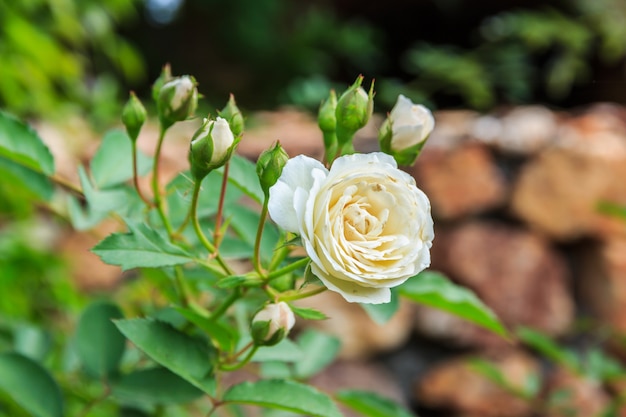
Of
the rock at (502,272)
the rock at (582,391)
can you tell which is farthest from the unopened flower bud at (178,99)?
the rock at (582,391)

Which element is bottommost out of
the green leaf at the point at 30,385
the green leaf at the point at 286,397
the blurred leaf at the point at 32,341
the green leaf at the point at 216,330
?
the blurred leaf at the point at 32,341

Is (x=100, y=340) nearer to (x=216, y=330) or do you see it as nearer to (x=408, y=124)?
(x=216, y=330)

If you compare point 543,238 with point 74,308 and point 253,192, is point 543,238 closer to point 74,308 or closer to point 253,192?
point 74,308

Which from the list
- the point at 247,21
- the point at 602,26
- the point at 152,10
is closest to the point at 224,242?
the point at 602,26

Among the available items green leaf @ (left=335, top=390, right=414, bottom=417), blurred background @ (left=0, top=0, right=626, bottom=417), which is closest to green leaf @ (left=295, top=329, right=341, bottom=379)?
green leaf @ (left=335, top=390, right=414, bottom=417)

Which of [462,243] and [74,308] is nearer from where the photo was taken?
[74,308]

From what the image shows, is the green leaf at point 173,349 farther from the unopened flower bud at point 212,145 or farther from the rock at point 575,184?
the rock at point 575,184
